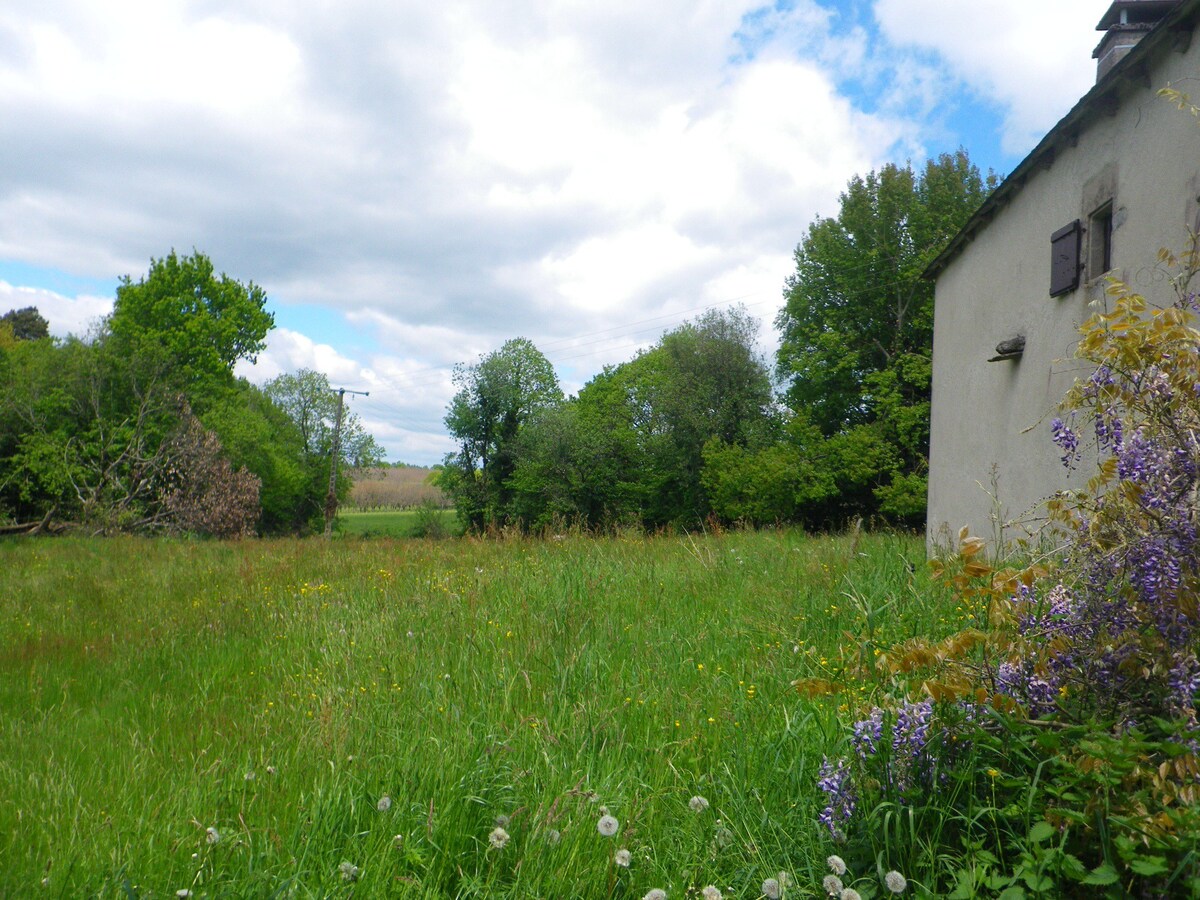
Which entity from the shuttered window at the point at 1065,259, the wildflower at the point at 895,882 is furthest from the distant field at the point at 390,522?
the wildflower at the point at 895,882

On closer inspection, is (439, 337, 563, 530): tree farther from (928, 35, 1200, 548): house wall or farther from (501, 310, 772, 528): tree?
(928, 35, 1200, 548): house wall

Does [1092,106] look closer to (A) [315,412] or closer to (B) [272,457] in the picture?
(B) [272,457]

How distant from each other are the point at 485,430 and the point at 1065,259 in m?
40.1

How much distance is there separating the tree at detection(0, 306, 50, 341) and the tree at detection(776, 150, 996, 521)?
37806mm

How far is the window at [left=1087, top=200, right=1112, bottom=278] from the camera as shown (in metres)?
8.06

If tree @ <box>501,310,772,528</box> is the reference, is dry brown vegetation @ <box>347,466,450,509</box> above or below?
below

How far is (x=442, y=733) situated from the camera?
10.3 ft

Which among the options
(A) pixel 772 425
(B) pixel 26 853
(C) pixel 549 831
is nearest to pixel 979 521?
(C) pixel 549 831

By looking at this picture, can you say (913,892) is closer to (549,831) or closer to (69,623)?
(549,831)

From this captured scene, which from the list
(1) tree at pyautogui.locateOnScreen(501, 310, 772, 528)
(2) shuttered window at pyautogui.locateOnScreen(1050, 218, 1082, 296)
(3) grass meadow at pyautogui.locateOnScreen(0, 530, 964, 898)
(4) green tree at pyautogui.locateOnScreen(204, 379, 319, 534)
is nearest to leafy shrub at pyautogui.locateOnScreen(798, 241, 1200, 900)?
(3) grass meadow at pyautogui.locateOnScreen(0, 530, 964, 898)

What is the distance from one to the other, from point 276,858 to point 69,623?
599 cm

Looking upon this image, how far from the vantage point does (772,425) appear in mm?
37625

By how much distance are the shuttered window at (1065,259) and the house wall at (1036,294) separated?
116 millimetres

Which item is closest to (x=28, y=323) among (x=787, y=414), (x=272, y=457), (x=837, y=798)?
(x=272, y=457)
